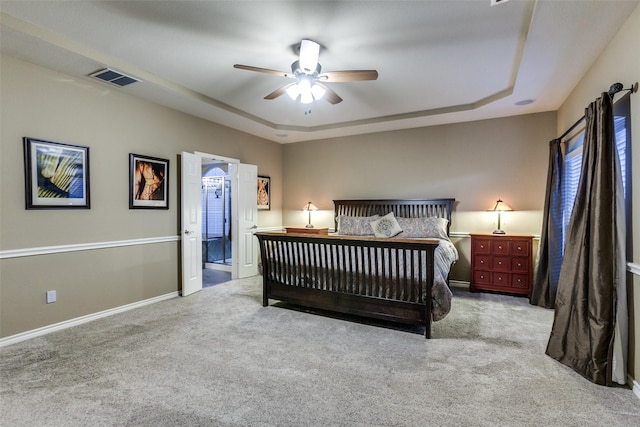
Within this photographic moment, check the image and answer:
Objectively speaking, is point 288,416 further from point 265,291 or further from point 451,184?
point 451,184

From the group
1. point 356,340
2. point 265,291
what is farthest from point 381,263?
point 265,291

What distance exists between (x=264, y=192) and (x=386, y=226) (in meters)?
2.65

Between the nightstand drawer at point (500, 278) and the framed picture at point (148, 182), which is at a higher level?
the framed picture at point (148, 182)

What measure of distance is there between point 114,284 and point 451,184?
16.9ft

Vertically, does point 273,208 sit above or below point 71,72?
below

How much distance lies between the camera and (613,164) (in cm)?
226

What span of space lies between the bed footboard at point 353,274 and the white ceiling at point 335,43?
1.86 meters

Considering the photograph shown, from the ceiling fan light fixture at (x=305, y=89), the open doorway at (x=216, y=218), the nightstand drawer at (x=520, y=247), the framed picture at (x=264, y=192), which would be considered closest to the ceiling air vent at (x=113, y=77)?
the ceiling fan light fixture at (x=305, y=89)

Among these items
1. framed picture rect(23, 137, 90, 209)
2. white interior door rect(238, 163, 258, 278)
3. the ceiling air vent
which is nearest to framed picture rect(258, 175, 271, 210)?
white interior door rect(238, 163, 258, 278)

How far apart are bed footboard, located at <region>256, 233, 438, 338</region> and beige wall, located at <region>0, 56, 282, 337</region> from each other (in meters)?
1.64

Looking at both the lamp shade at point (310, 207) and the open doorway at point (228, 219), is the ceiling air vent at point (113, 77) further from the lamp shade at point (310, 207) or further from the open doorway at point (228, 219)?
the lamp shade at point (310, 207)

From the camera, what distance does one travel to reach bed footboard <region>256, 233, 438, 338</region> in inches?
122

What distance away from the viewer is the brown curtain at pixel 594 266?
221 cm

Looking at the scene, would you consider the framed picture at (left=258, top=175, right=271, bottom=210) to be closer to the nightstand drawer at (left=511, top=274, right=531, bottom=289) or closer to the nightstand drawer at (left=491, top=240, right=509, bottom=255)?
the nightstand drawer at (left=491, top=240, right=509, bottom=255)
